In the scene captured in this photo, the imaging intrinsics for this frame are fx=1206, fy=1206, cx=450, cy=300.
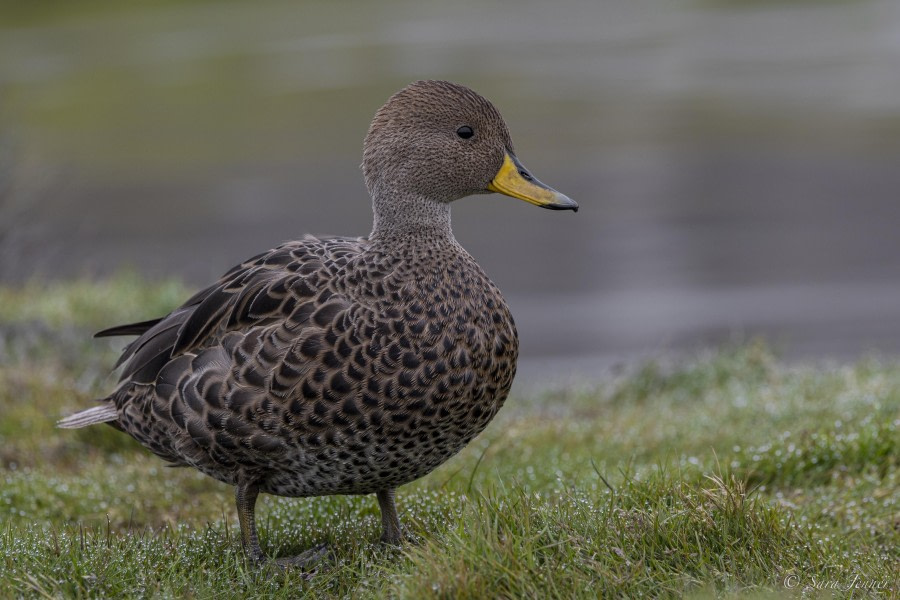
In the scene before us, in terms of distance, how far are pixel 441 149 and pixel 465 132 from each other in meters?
0.12

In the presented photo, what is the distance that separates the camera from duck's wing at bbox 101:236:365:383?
4270mm

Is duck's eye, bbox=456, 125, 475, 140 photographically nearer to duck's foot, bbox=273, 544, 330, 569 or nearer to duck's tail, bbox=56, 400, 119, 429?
duck's foot, bbox=273, 544, 330, 569

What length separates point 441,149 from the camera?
4.38 m

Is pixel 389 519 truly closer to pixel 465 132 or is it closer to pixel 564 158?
pixel 465 132

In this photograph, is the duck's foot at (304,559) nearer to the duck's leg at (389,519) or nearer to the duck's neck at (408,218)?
the duck's leg at (389,519)

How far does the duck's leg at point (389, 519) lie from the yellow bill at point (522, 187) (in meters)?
1.18

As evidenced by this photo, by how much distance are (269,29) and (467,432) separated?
26.4 m

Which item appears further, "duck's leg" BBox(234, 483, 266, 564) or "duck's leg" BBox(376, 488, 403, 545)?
"duck's leg" BBox(376, 488, 403, 545)

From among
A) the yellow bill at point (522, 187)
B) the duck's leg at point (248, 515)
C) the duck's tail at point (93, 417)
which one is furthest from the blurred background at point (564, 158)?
the duck's leg at point (248, 515)

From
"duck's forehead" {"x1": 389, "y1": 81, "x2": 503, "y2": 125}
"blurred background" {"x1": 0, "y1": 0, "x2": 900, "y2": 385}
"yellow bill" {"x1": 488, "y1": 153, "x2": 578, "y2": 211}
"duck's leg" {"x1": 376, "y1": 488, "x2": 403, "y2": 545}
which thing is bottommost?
"blurred background" {"x1": 0, "y1": 0, "x2": 900, "y2": 385}

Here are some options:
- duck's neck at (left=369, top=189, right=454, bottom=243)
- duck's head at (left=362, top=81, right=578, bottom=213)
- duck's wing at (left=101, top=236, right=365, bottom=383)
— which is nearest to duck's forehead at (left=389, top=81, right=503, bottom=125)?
duck's head at (left=362, top=81, right=578, bottom=213)

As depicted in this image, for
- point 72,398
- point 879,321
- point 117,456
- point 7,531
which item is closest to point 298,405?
point 7,531

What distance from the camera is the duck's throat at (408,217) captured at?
4.40 metres

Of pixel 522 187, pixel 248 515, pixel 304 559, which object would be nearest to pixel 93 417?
pixel 248 515
